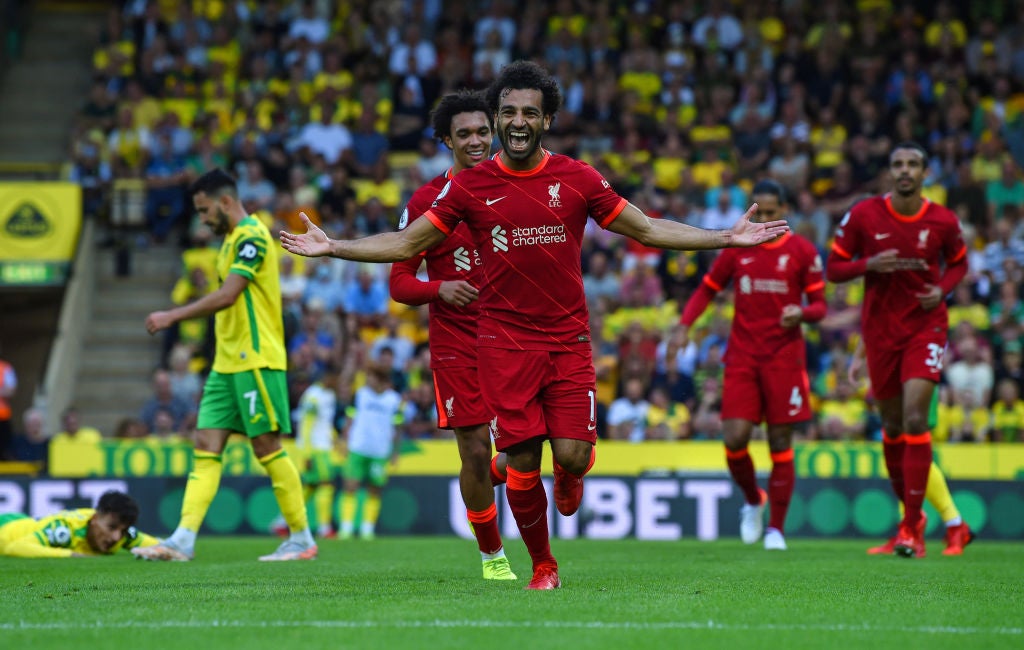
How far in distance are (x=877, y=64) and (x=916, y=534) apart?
1355cm

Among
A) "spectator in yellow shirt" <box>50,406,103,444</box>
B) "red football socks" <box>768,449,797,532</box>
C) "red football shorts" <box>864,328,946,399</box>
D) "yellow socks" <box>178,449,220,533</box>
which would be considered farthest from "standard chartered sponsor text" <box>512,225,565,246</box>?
"spectator in yellow shirt" <box>50,406,103,444</box>

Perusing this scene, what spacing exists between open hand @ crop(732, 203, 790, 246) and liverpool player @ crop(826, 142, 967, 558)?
3815 millimetres

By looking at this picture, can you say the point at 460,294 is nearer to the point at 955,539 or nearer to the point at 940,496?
the point at 940,496

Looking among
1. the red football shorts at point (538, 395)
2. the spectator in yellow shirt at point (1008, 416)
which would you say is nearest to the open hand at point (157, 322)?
the red football shorts at point (538, 395)

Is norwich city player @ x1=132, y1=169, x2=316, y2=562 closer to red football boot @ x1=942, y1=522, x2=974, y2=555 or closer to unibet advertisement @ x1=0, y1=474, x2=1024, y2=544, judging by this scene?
red football boot @ x1=942, y1=522, x2=974, y2=555

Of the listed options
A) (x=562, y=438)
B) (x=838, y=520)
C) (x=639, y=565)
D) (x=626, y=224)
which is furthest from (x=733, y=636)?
(x=838, y=520)

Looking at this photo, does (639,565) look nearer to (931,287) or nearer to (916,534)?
(916,534)

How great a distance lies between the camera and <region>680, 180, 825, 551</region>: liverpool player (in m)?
12.0

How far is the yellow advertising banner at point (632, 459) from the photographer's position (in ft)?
55.9

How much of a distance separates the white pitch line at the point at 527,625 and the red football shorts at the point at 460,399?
2.30 meters

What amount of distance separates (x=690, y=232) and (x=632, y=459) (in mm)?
10140

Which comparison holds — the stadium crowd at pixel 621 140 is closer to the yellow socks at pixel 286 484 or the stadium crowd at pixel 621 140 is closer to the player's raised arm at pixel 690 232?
the yellow socks at pixel 286 484

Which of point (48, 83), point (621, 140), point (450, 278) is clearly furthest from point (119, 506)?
point (48, 83)

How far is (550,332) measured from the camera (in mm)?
7688
